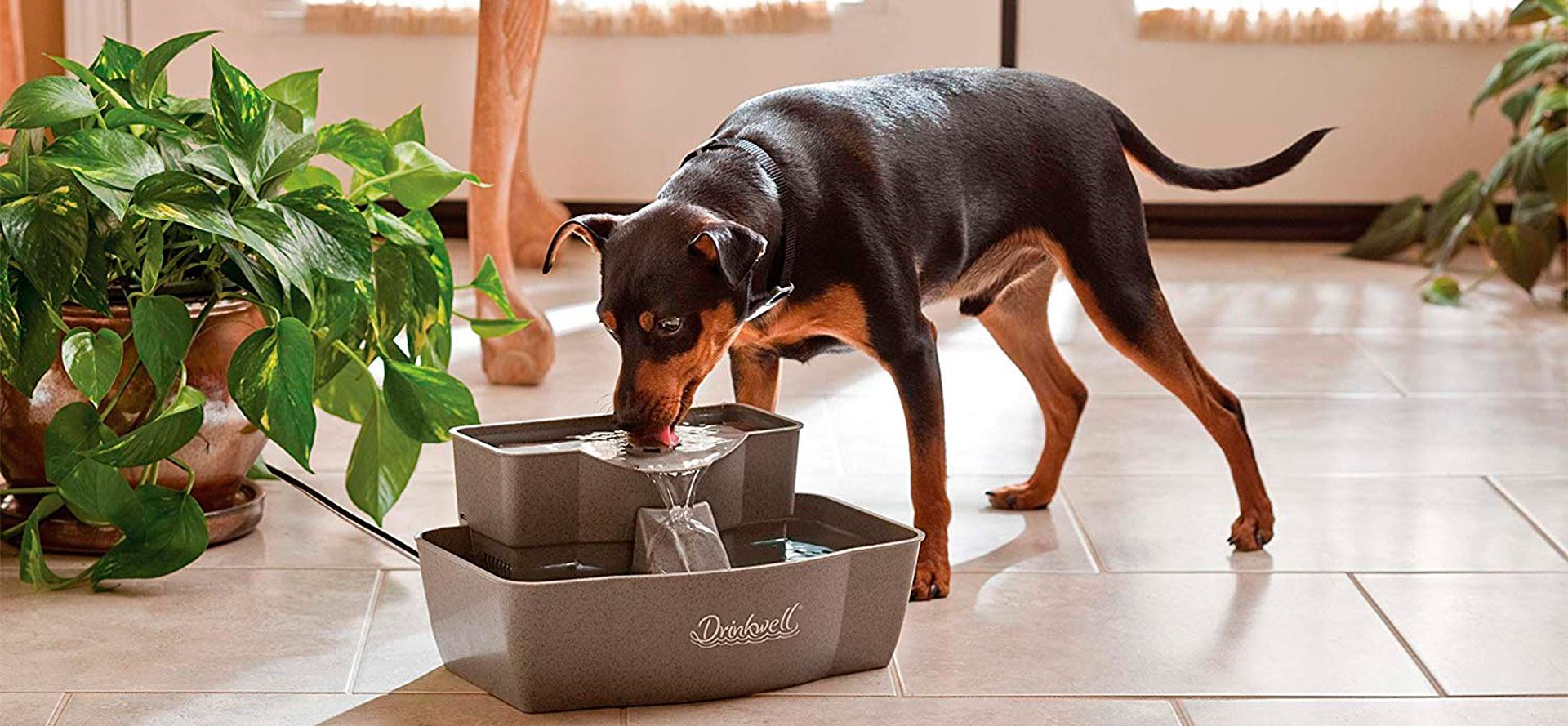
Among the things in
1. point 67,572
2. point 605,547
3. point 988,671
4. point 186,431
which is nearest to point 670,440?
point 605,547

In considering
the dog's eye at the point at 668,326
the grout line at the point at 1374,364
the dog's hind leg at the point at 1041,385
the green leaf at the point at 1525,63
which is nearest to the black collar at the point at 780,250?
the dog's eye at the point at 668,326

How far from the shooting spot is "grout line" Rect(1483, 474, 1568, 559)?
7.56 ft

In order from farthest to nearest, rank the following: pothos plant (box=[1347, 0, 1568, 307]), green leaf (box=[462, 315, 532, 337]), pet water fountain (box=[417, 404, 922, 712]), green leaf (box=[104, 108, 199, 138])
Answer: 1. pothos plant (box=[1347, 0, 1568, 307])
2. green leaf (box=[462, 315, 532, 337])
3. green leaf (box=[104, 108, 199, 138])
4. pet water fountain (box=[417, 404, 922, 712])

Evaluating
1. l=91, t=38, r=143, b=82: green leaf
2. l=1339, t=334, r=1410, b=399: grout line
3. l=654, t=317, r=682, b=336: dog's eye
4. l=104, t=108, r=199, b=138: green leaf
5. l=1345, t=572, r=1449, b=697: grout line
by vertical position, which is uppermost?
l=91, t=38, r=143, b=82: green leaf

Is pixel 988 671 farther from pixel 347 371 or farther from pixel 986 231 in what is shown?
pixel 347 371

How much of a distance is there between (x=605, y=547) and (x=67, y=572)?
0.70m

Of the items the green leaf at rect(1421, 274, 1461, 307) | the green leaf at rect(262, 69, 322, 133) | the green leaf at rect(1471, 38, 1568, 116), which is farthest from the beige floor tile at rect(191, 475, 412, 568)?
the green leaf at rect(1471, 38, 1568, 116)

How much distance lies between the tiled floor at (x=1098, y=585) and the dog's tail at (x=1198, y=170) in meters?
0.43

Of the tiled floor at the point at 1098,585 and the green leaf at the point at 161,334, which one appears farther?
the green leaf at the point at 161,334

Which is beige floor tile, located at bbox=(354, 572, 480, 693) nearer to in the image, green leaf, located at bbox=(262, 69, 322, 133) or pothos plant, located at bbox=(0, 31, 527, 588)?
pothos plant, located at bbox=(0, 31, 527, 588)

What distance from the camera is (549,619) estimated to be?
1.69m

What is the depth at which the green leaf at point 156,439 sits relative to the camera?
199 cm

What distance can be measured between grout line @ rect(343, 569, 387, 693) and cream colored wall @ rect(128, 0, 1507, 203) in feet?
7.87

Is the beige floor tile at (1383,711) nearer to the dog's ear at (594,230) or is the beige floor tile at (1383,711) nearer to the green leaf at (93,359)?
the dog's ear at (594,230)
